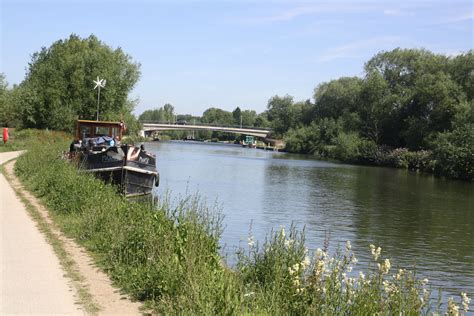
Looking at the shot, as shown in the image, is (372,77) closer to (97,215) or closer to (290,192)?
(290,192)

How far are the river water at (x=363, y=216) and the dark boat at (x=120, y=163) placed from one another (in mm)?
1854

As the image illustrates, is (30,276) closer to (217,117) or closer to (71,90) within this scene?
(71,90)

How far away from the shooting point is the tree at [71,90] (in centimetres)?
4612

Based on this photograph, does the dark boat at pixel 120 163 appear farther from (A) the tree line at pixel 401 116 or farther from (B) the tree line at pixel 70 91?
(A) the tree line at pixel 401 116

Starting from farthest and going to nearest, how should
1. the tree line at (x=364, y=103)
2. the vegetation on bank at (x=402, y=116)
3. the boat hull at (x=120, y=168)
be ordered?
the vegetation on bank at (x=402, y=116), the tree line at (x=364, y=103), the boat hull at (x=120, y=168)

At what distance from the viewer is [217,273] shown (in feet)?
22.6

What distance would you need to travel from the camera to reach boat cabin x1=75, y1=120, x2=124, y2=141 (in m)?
26.0

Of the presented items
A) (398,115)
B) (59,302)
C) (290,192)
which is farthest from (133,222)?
(398,115)

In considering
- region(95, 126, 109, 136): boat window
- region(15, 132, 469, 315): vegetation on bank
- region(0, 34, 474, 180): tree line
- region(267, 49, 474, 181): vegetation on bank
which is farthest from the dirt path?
region(267, 49, 474, 181): vegetation on bank

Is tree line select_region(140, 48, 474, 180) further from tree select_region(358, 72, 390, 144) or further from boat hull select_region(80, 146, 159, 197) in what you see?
boat hull select_region(80, 146, 159, 197)

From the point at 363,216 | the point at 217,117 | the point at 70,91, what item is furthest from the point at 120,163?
the point at 217,117

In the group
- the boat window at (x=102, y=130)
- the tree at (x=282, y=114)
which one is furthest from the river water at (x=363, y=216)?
the tree at (x=282, y=114)

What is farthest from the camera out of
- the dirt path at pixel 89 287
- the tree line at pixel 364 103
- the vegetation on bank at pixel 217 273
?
the tree line at pixel 364 103

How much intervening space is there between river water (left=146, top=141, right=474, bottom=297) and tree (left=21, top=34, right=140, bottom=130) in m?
13.7
